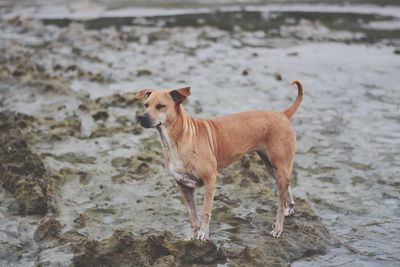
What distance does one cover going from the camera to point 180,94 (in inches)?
264

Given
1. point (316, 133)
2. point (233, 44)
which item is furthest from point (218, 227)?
point (233, 44)

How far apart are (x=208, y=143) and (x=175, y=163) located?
0.54 m

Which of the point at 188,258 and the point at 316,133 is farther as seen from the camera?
the point at 316,133

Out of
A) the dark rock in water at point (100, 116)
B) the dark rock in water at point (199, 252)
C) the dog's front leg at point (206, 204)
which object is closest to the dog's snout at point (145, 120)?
the dog's front leg at point (206, 204)

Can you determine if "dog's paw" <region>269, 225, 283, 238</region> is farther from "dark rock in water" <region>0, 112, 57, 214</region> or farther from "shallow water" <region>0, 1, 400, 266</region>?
"dark rock in water" <region>0, 112, 57, 214</region>

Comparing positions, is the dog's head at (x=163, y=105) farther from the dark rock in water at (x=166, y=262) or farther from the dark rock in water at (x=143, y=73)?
the dark rock in water at (x=143, y=73)

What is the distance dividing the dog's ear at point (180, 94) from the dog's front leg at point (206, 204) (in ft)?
3.38

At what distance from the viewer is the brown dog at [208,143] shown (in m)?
6.77

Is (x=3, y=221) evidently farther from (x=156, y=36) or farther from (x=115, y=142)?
(x=156, y=36)

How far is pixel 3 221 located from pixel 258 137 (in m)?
3.70

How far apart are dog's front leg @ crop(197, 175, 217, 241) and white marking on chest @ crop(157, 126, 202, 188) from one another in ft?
0.52

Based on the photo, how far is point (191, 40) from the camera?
73.8 ft

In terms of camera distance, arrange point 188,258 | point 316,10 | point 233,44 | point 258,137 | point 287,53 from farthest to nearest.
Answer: point 316,10, point 233,44, point 287,53, point 258,137, point 188,258

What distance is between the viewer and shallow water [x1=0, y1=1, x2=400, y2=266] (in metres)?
8.18
